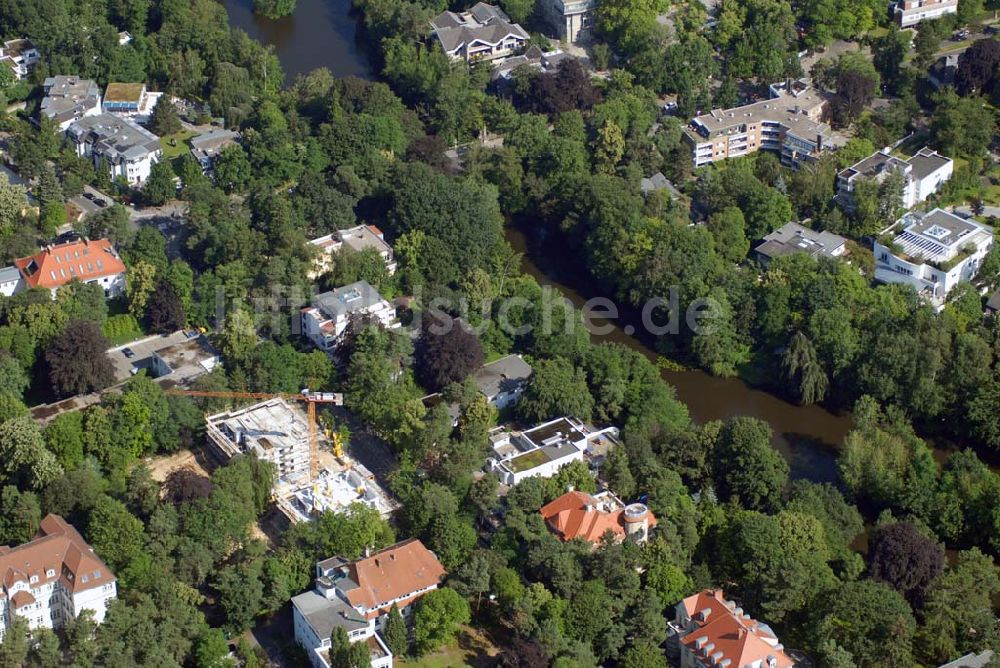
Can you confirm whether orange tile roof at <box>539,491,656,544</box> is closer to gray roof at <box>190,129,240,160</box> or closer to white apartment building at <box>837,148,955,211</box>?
white apartment building at <box>837,148,955,211</box>

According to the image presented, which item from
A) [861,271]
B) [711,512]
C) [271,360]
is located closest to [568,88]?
[861,271]

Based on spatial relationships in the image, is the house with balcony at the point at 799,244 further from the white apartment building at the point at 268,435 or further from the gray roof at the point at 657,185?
the white apartment building at the point at 268,435

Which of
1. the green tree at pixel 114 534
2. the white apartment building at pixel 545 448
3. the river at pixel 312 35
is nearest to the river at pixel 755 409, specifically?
the white apartment building at pixel 545 448

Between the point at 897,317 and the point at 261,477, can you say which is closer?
the point at 261,477

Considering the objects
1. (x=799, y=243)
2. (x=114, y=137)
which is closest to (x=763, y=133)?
(x=799, y=243)

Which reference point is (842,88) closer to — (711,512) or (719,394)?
(719,394)
